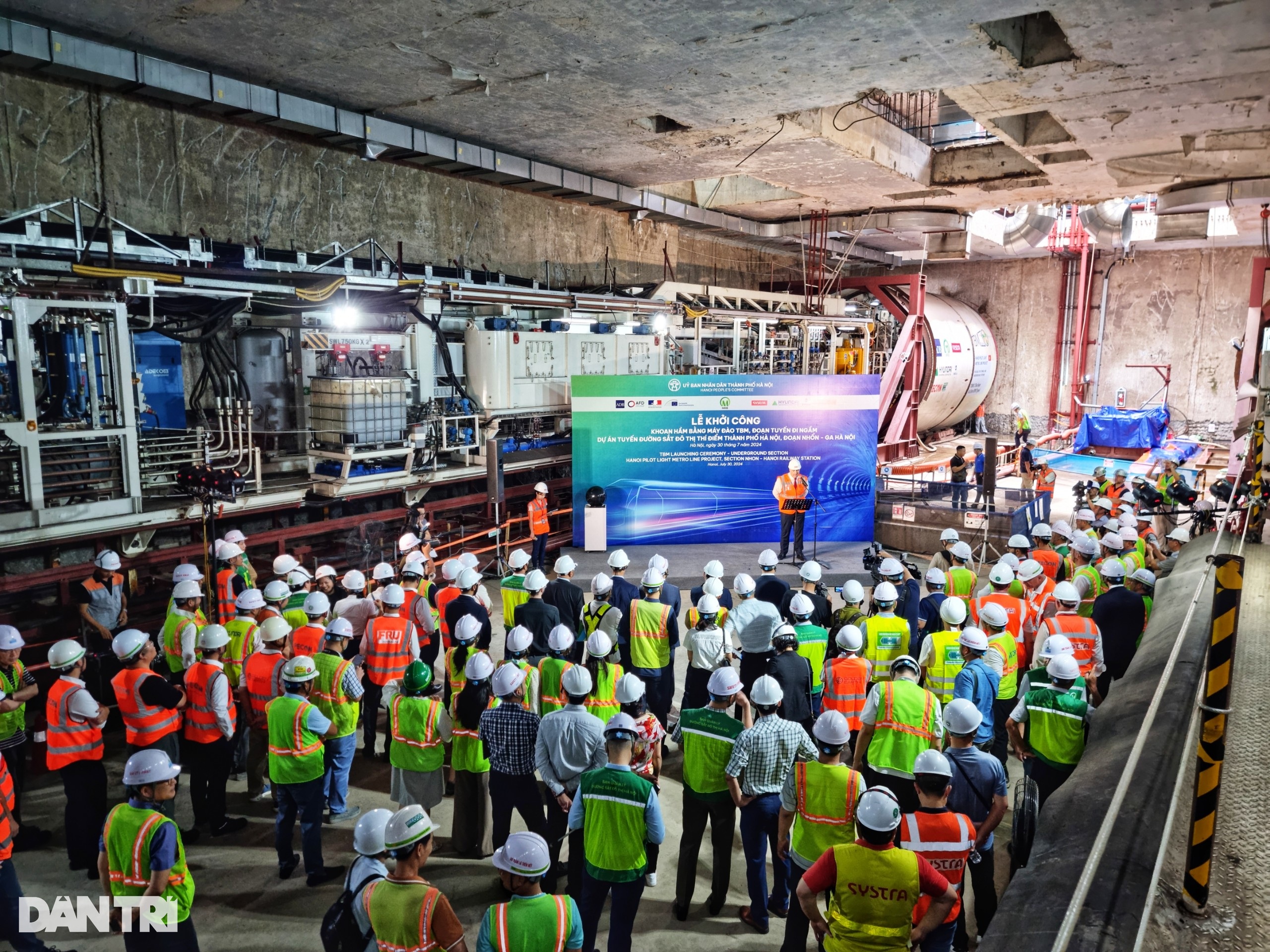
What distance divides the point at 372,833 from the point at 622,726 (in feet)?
4.50

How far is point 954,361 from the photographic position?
71.9 feet

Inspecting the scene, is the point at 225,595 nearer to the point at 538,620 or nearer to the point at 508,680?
the point at 538,620

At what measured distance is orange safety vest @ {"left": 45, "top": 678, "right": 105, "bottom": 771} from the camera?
5.36 metres

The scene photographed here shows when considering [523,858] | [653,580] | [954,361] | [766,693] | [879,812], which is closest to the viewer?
[523,858]

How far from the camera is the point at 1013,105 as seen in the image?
11078 mm

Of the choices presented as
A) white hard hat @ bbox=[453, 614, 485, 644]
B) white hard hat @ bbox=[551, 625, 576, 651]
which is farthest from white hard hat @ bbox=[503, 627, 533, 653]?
white hard hat @ bbox=[453, 614, 485, 644]

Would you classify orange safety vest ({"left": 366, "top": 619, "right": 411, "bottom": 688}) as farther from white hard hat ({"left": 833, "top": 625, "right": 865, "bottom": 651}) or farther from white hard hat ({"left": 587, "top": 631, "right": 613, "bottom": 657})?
white hard hat ({"left": 833, "top": 625, "right": 865, "bottom": 651})

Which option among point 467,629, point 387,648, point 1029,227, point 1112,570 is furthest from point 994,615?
point 1029,227

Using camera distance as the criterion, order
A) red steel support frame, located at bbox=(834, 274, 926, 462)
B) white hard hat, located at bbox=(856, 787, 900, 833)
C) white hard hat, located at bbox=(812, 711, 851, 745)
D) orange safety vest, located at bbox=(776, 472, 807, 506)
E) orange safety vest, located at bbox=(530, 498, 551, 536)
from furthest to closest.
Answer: red steel support frame, located at bbox=(834, 274, 926, 462), orange safety vest, located at bbox=(776, 472, 807, 506), orange safety vest, located at bbox=(530, 498, 551, 536), white hard hat, located at bbox=(812, 711, 851, 745), white hard hat, located at bbox=(856, 787, 900, 833)

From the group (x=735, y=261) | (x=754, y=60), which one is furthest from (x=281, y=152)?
(x=735, y=261)

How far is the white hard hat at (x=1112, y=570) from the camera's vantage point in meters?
7.24

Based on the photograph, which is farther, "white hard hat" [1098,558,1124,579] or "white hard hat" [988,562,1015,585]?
"white hard hat" [988,562,1015,585]

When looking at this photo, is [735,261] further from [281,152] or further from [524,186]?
[281,152]

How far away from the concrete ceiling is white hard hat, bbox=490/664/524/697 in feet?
21.1
